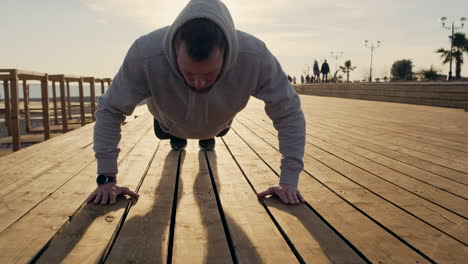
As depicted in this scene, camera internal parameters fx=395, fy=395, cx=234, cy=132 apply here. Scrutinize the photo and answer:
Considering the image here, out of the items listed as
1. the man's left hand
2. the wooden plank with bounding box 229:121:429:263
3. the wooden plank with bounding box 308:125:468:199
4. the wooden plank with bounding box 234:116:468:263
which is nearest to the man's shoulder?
the man's left hand

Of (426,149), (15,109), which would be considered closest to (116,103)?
(426,149)

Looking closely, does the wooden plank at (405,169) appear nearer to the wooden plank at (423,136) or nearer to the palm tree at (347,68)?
the wooden plank at (423,136)

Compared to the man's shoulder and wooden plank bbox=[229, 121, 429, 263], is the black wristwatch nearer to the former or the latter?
the man's shoulder

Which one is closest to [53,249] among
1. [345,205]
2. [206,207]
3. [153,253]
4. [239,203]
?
[153,253]

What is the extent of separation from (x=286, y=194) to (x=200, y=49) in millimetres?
888

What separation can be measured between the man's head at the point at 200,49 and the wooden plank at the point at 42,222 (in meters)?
0.86

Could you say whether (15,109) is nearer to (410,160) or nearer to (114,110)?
(114,110)

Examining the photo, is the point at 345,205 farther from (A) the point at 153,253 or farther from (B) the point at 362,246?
(A) the point at 153,253

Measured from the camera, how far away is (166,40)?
1.82m

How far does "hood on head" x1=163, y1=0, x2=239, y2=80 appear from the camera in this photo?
169 centimetres

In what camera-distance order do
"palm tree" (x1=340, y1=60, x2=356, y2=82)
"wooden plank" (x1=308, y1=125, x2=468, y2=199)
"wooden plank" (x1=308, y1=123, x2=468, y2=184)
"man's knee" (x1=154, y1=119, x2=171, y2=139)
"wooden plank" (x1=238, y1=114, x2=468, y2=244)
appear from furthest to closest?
1. "palm tree" (x1=340, y1=60, x2=356, y2=82)
2. "man's knee" (x1=154, y1=119, x2=171, y2=139)
3. "wooden plank" (x1=308, y1=123, x2=468, y2=184)
4. "wooden plank" (x1=308, y1=125, x2=468, y2=199)
5. "wooden plank" (x1=238, y1=114, x2=468, y2=244)

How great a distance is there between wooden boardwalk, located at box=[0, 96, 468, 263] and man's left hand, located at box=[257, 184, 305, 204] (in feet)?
0.18

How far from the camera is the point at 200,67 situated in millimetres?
1639

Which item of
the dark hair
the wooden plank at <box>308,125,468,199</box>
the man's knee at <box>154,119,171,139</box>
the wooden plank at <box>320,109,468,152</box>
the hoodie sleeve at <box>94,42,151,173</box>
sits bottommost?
the wooden plank at <box>308,125,468,199</box>
